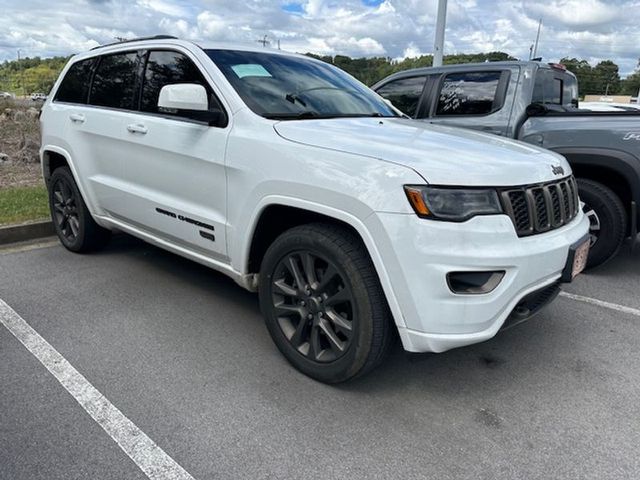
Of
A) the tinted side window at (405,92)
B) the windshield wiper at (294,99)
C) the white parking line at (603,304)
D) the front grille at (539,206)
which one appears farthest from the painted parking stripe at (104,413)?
the tinted side window at (405,92)

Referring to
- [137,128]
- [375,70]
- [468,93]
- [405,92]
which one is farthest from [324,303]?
[375,70]

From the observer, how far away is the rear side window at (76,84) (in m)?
4.59

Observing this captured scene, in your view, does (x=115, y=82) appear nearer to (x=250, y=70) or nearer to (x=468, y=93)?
(x=250, y=70)

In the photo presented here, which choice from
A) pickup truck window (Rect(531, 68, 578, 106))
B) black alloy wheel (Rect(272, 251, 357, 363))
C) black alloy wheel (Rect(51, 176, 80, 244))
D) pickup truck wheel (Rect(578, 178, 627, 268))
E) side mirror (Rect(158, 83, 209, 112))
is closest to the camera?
black alloy wheel (Rect(272, 251, 357, 363))

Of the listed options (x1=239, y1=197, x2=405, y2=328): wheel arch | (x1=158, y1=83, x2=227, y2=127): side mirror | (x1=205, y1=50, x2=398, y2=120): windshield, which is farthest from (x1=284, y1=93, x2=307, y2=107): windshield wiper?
(x1=239, y1=197, x2=405, y2=328): wheel arch

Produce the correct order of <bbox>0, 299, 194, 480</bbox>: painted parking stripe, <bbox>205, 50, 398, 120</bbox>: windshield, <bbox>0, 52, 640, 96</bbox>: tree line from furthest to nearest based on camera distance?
1. <bbox>0, 52, 640, 96</bbox>: tree line
2. <bbox>205, 50, 398, 120</bbox>: windshield
3. <bbox>0, 299, 194, 480</bbox>: painted parking stripe

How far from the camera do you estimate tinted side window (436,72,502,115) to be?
5398mm

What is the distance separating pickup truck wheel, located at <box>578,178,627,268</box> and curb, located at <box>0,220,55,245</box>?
17.4 ft

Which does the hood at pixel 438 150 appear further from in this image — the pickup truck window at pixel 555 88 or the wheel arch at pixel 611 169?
the pickup truck window at pixel 555 88

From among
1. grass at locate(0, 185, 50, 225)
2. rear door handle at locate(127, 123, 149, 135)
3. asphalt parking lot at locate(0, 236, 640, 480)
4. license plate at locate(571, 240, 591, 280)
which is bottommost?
asphalt parking lot at locate(0, 236, 640, 480)

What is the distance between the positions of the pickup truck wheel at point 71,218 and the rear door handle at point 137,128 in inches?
46.5

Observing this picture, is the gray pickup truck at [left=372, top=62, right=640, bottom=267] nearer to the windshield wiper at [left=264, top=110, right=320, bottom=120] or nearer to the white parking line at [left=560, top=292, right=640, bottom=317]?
the white parking line at [left=560, top=292, right=640, bottom=317]

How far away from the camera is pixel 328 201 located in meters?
2.62

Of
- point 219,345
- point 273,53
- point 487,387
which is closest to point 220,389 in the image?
point 219,345
